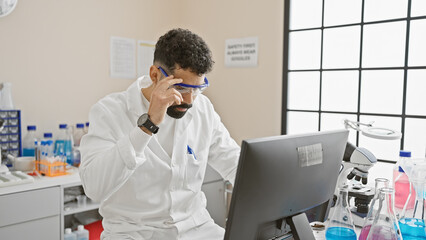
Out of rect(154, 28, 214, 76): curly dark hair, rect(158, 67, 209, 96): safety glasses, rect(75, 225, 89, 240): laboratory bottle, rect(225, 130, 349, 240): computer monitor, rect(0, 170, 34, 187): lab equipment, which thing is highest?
rect(154, 28, 214, 76): curly dark hair

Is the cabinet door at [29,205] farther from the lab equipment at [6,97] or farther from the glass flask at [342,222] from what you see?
the glass flask at [342,222]

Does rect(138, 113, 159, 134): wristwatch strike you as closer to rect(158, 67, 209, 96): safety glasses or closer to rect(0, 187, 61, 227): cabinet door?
rect(158, 67, 209, 96): safety glasses

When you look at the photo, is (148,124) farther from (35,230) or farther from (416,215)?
(35,230)

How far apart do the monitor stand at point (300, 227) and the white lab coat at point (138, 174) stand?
1.90 feet

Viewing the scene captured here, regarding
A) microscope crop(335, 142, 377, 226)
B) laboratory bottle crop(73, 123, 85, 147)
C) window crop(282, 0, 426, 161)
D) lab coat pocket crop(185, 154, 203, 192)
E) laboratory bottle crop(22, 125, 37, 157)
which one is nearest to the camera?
microscope crop(335, 142, 377, 226)

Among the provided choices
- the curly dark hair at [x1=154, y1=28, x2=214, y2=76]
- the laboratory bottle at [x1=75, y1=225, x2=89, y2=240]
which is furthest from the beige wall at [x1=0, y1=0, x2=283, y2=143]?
the curly dark hair at [x1=154, y1=28, x2=214, y2=76]

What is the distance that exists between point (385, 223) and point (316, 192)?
0.68 feet

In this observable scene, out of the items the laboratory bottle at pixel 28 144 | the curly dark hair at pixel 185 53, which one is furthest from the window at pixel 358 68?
the laboratory bottle at pixel 28 144

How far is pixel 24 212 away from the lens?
6.86 ft

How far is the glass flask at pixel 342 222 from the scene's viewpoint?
1.15 metres

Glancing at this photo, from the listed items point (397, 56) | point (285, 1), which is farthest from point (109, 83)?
point (397, 56)

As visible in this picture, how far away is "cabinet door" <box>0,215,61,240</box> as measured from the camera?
80.7 inches

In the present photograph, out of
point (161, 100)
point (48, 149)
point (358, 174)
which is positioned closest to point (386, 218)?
point (358, 174)

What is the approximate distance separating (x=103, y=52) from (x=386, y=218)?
254 centimetres
